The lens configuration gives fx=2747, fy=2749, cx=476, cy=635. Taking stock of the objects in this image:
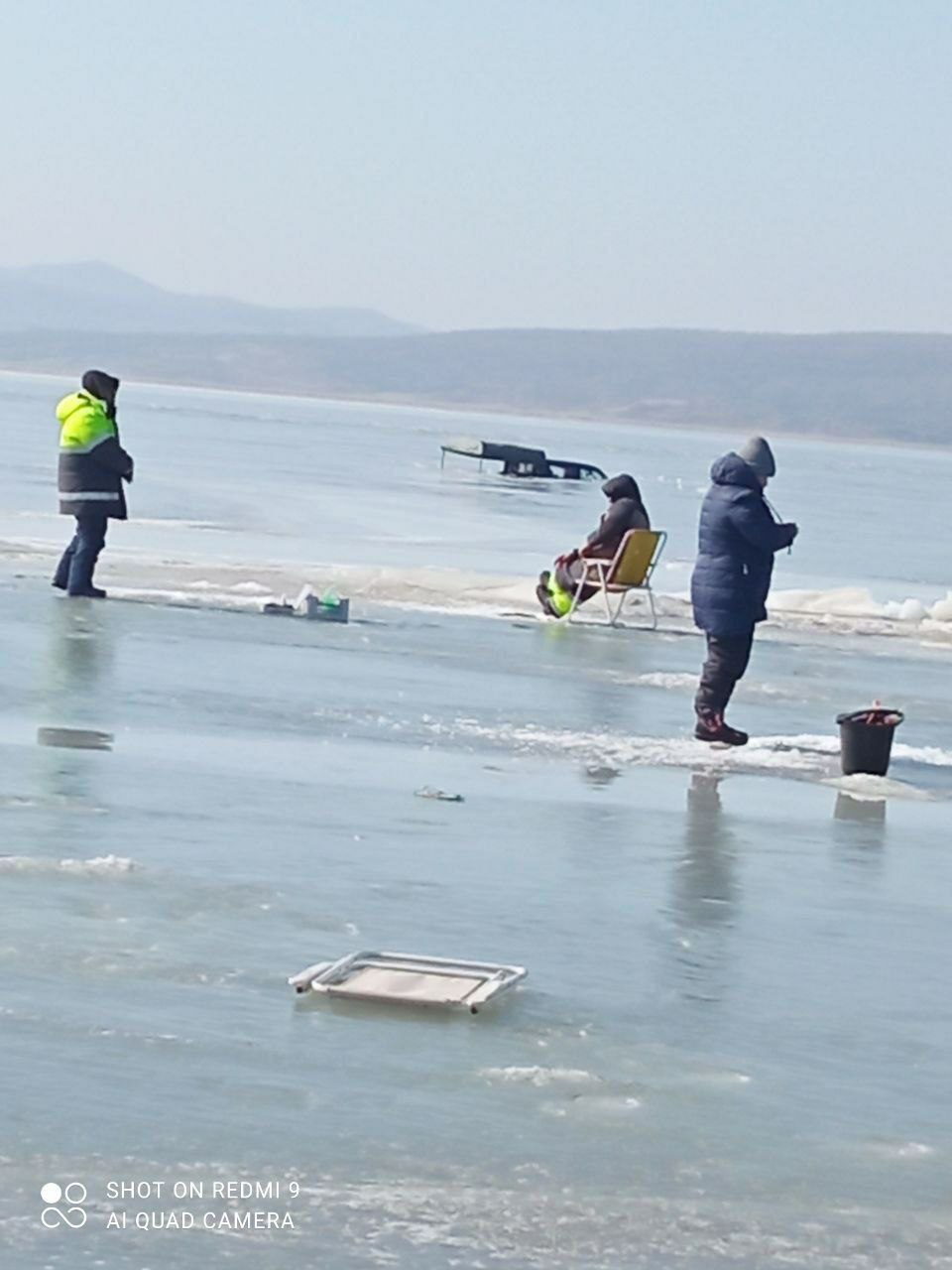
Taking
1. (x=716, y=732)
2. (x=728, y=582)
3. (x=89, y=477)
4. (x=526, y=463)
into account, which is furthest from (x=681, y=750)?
(x=526, y=463)

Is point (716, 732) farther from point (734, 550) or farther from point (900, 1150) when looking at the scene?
point (900, 1150)

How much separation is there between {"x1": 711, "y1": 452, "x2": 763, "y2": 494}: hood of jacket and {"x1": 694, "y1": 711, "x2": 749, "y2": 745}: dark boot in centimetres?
113

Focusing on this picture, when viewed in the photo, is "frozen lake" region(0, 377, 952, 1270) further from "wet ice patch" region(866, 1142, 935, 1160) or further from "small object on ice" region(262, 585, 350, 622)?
"small object on ice" region(262, 585, 350, 622)

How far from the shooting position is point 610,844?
9.98 m

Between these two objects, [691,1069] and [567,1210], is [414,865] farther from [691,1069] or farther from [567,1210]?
[567,1210]

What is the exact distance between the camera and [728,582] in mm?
13398

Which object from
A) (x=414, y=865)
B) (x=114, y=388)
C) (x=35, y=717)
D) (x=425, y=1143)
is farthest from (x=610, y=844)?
(x=114, y=388)

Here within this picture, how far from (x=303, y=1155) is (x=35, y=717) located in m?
7.02

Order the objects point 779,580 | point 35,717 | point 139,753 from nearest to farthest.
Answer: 1. point 139,753
2. point 35,717
3. point 779,580

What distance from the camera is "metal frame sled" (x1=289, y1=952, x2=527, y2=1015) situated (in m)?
6.89

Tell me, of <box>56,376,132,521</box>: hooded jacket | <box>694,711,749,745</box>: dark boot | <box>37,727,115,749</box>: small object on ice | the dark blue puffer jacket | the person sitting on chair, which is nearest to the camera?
<box>37,727,115,749</box>: small object on ice

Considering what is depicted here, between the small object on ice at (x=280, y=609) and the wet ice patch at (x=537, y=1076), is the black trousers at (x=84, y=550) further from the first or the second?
the wet ice patch at (x=537, y=1076)

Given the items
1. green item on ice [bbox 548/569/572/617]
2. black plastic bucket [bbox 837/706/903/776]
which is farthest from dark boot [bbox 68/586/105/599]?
black plastic bucket [bbox 837/706/903/776]

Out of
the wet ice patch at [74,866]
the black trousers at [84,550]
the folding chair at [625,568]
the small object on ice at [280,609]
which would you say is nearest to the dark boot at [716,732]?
the wet ice patch at [74,866]
